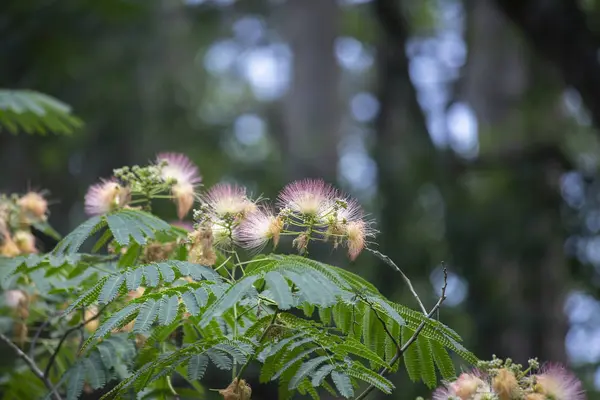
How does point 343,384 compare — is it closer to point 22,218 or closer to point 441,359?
point 441,359

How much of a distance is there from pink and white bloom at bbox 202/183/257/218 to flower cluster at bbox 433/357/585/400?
Answer: 2.41 feet

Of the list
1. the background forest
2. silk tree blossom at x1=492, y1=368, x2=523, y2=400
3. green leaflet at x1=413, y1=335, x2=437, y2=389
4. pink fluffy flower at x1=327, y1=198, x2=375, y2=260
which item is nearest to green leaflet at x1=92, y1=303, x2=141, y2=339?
pink fluffy flower at x1=327, y1=198, x2=375, y2=260

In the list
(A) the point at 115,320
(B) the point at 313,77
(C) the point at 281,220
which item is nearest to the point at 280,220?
(C) the point at 281,220

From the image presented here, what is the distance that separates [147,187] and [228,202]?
536 millimetres

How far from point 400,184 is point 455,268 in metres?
1.10

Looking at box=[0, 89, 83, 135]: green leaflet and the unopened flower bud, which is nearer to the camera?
the unopened flower bud

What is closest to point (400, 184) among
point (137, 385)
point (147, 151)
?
point (147, 151)

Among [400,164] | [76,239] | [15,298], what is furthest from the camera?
[400,164]

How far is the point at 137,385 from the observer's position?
2514 millimetres

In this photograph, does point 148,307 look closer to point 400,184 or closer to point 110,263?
point 110,263

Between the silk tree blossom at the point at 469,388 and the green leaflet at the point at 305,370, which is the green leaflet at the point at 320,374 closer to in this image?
the green leaflet at the point at 305,370

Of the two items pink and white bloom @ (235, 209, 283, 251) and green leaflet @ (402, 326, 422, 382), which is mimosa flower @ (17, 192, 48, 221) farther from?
green leaflet @ (402, 326, 422, 382)

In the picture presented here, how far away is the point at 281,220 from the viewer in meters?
2.42

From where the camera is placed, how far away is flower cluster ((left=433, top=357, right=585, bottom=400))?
7.33ft
